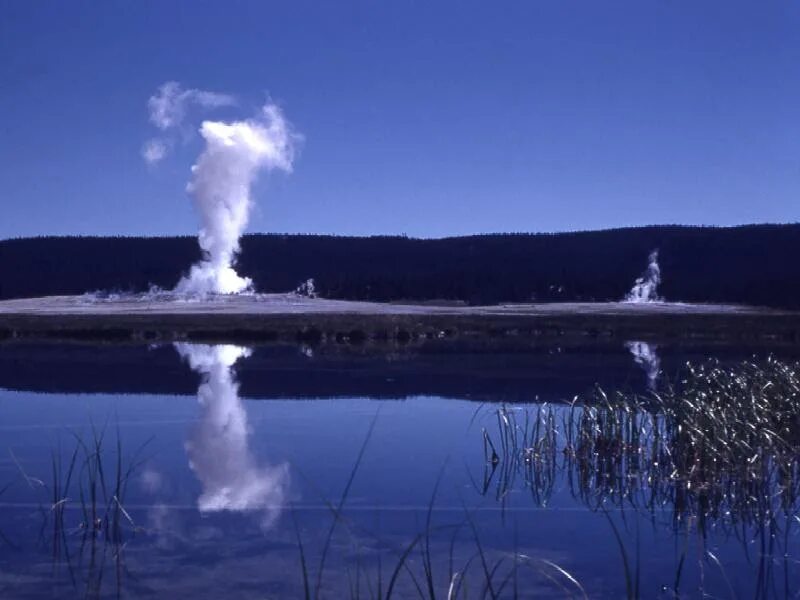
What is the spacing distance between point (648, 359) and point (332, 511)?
19.4 m

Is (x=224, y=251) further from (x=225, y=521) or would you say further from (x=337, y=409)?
(x=225, y=521)

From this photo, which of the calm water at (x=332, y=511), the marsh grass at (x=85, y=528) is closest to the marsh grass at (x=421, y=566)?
the calm water at (x=332, y=511)

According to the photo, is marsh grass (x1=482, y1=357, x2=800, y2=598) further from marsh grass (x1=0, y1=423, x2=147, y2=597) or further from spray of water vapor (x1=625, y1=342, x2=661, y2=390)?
spray of water vapor (x1=625, y1=342, x2=661, y2=390)

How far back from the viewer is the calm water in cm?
685

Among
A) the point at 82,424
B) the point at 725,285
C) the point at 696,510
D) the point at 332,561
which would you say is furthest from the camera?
the point at 725,285

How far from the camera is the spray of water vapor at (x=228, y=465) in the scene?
9.01 m

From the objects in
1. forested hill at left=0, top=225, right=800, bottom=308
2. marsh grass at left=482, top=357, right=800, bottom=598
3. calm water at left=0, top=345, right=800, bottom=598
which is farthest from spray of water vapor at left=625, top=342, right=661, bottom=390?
forested hill at left=0, top=225, right=800, bottom=308

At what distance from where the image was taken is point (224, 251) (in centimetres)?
4419

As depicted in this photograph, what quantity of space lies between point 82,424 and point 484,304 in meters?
39.9

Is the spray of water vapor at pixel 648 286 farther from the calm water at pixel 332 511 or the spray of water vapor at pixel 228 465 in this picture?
the calm water at pixel 332 511

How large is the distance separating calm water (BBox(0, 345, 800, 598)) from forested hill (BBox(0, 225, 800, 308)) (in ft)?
129

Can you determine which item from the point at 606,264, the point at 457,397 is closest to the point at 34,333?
the point at 457,397

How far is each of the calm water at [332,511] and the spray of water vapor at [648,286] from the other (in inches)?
1587

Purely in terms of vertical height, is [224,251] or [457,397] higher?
[224,251]
